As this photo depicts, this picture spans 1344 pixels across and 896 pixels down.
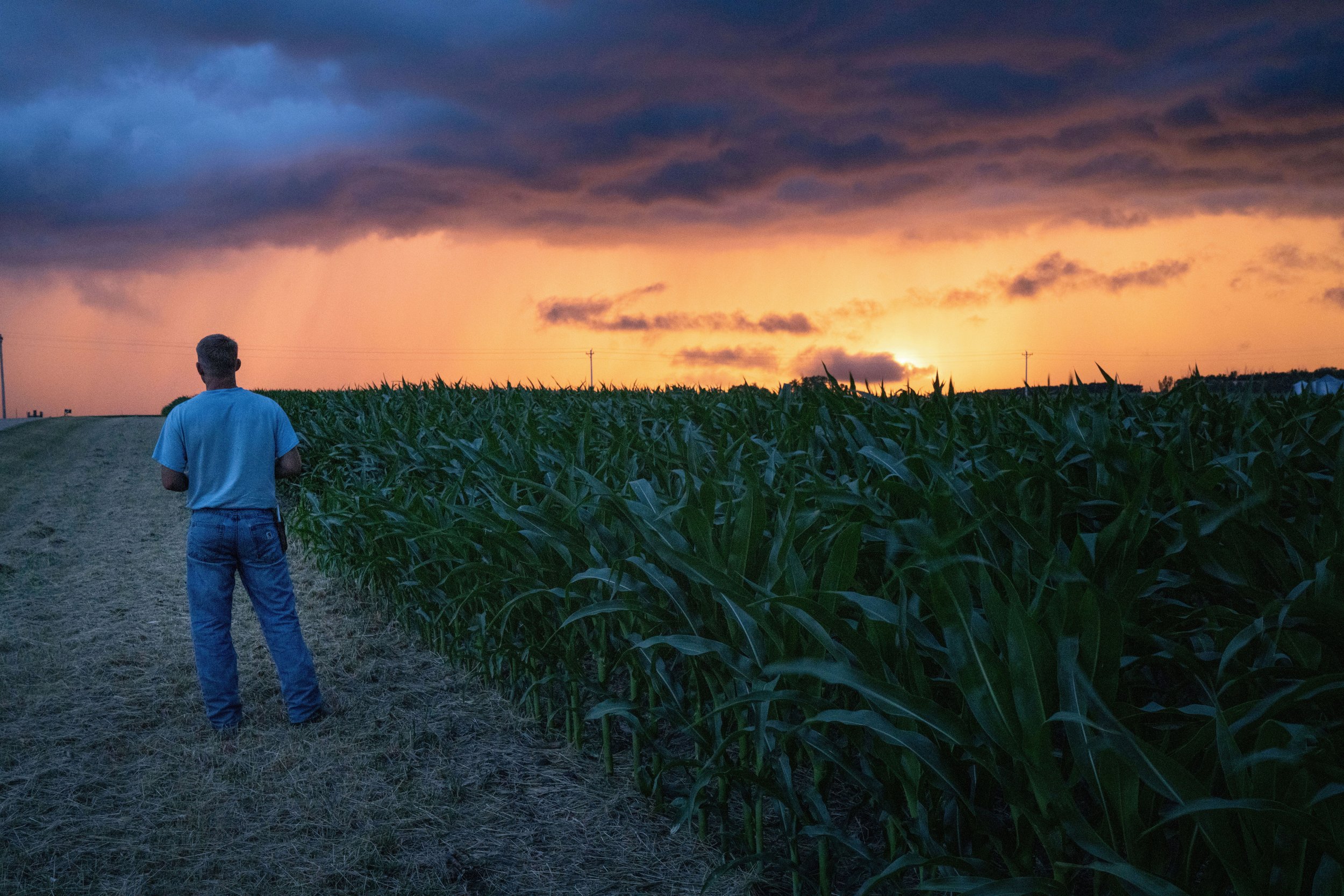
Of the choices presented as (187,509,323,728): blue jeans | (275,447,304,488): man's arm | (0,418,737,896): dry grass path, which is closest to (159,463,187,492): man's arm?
(187,509,323,728): blue jeans

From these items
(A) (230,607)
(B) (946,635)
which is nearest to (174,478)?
(A) (230,607)

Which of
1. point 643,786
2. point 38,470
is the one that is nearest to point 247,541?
point 643,786

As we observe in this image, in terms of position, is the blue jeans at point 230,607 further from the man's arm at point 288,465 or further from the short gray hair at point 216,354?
the short gray hair at point 216,354

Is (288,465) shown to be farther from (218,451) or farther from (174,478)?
(174,478)

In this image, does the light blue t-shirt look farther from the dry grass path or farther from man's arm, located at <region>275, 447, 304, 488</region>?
the dry grass path

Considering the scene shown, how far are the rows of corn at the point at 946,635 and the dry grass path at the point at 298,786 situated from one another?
0.85ft

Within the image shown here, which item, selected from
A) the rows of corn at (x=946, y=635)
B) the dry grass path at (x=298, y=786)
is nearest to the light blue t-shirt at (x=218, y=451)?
the rows of corn at (x=946, y=635)

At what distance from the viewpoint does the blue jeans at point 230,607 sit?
457cm

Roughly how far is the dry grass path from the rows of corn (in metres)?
0.26

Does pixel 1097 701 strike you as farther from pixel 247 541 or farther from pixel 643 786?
pixel 247 541

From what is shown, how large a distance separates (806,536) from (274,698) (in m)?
3.70

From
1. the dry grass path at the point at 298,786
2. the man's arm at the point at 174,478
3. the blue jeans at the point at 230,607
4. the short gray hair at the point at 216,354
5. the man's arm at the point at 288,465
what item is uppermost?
the short gray hair at the point at 216,354

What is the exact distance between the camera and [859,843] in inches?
94.5

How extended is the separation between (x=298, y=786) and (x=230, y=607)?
3.87 ft
